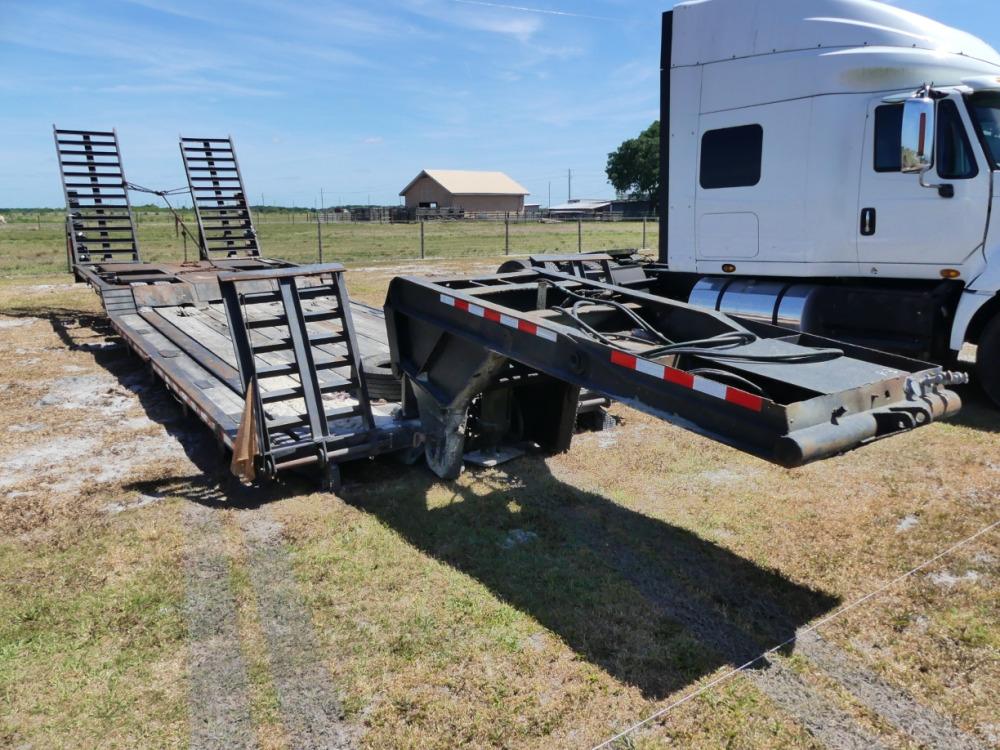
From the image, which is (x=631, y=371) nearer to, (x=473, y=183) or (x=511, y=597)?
Answer: (x=511, y=597)

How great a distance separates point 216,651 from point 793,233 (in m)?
6.23

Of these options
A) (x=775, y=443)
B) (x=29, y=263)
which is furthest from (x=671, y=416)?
(x=29, y=263)

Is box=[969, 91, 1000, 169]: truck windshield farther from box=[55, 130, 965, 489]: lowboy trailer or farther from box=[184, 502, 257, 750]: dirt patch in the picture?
box=[184, 502, 257, 750]: dirt patch

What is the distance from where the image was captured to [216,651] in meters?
3.03

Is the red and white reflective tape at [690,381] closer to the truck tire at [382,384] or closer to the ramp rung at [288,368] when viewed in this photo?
the ramp rung at [288,368]

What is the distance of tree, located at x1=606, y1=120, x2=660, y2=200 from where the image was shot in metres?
69.8

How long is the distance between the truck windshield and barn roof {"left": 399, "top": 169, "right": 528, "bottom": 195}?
64.7m

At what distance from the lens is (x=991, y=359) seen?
20.9 feet

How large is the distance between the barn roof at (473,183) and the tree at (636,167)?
960 cm

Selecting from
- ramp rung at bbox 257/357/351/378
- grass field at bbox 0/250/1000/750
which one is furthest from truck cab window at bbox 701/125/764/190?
ramp rung at bbox 257/357/351/378

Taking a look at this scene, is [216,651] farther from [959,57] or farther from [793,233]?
[959,57]

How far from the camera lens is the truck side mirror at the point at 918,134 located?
5977 millimetres

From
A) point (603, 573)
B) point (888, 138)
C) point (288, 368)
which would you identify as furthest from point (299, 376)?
point (888, 138)

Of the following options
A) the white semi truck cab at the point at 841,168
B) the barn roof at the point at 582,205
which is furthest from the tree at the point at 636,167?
the white semi truck cab at the point at 841,168
